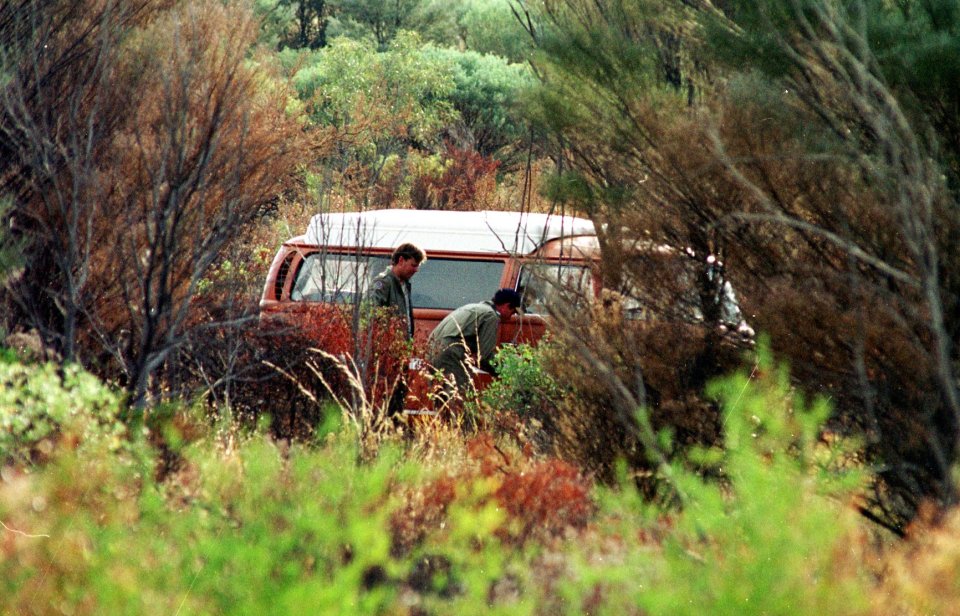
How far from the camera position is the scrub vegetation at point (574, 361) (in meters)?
4.01

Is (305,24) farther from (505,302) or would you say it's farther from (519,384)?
(519,384)

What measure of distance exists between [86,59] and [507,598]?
4.99 metres

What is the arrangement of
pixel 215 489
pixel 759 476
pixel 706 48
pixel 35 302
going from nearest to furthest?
1. pixel 759 476
2. pixel 215 489
3. pixel 706 48
4. pixel 35 302

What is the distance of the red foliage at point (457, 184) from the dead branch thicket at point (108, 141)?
15.1m

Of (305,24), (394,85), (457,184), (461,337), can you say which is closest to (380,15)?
(305,24)

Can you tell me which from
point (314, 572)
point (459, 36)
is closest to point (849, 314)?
point (314, 572)

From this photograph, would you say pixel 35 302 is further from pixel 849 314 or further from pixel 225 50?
pixel 849 314

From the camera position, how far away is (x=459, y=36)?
4191cm

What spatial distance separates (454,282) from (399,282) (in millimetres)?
1439

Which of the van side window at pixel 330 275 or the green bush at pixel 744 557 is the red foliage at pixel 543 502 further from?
the van side window at pixel 330 275

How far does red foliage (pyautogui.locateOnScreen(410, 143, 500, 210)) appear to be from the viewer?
23562mm

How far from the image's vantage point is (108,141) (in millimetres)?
7797

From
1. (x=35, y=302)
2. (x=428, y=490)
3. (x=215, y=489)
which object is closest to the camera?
(x=215, y=489)

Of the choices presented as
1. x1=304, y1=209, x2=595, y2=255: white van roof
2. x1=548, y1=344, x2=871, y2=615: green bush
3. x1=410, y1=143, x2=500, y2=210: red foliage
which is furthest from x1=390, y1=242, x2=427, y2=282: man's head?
x1=410, y1=143, x2=500, y2=210: red foliage
